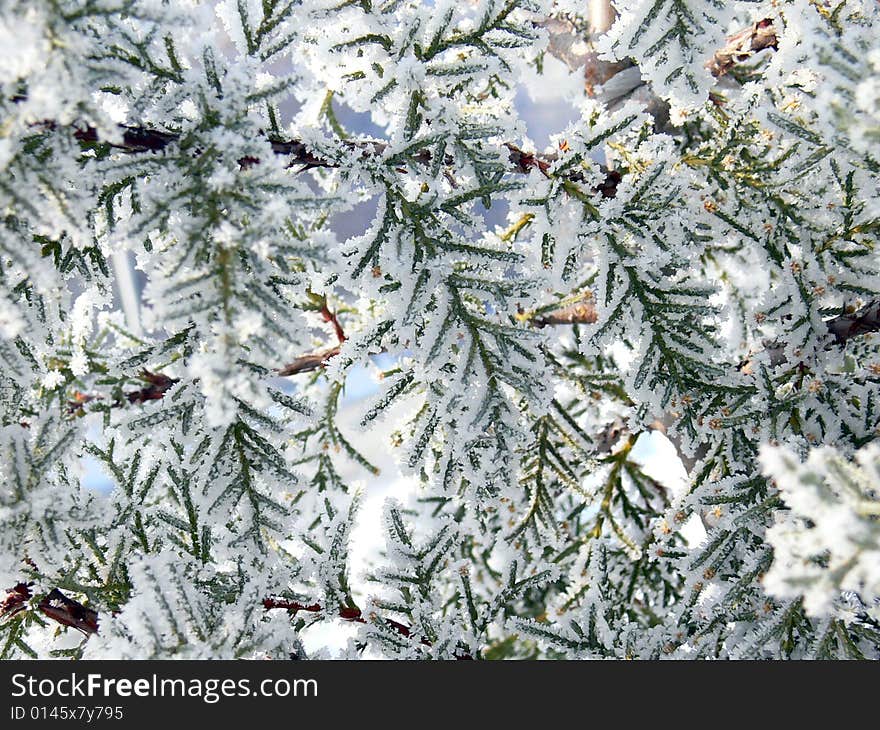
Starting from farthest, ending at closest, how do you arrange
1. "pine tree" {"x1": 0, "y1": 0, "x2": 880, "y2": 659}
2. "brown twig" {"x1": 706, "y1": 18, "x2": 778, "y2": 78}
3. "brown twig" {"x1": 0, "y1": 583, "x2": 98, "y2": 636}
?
"brown twig" {"x1": 706, "y1": 18, "x2": 778, "y2": 78}, "brown twig" {"x1": 0, "y1": 583, "x2": 98, "y2": 636}, "pine tree" {"x1": 0, "y1": 0, "x2": 880, "y2": 659}

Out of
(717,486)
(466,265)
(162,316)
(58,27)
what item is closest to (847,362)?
(717,486)

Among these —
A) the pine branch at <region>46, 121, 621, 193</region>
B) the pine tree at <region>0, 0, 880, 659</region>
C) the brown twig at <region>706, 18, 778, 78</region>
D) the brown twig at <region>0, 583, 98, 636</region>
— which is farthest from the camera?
the brown twig at <region>706, 18, 778, 78</region>

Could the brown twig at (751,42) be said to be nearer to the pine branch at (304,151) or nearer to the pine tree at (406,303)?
the pine tree at (406,303)

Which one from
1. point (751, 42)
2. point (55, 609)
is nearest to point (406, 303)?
point (55, 609)

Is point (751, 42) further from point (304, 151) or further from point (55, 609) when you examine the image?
Result: point (55, 609)

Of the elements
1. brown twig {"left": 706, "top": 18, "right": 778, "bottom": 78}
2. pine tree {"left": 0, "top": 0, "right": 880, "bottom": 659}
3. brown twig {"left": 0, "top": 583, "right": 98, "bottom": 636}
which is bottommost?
brown twig {"left": 0, "top": 583, "right": 98, "bottom": 636}

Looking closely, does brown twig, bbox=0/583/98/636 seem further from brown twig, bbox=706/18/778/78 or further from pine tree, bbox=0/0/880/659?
brown twig, bbox=706/18/778/78

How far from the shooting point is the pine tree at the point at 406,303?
4.41 feet

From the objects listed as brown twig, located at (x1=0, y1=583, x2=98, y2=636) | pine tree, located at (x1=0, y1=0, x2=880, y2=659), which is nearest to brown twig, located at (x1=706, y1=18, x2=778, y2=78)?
pine tree, located at (x1=0, y1=0, x2=880, y2=659)

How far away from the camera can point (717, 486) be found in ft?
6.63

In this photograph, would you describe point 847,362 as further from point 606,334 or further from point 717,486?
point 606,334

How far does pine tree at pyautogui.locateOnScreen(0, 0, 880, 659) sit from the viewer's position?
134 cm

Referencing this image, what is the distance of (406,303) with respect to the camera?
1756mm

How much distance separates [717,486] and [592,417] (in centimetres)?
196
